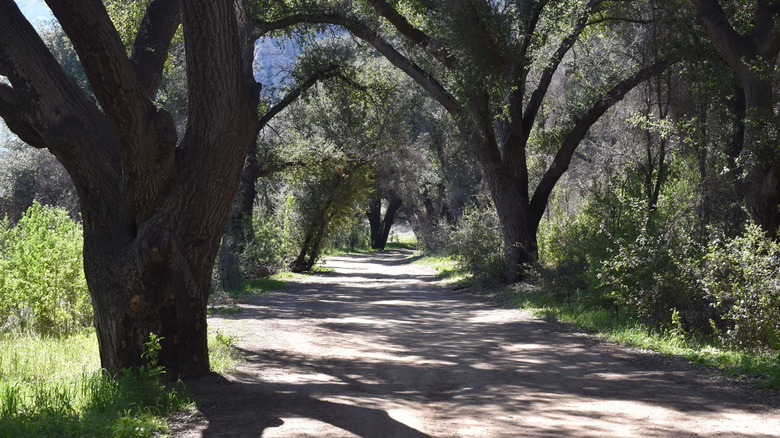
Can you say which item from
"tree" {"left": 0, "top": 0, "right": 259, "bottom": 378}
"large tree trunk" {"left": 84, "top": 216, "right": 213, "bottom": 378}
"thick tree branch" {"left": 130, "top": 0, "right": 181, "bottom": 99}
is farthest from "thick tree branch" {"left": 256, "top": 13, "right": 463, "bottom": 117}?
"large tree trunk" {"left": 84, "top": 216, "right": 213, "bottom": 378}

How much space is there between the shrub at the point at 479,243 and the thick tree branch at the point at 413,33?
19.8 ft

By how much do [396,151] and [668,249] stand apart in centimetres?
2021

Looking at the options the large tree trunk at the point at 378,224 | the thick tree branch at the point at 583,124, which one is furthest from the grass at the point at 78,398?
the large tree trunk at the point at 378,224

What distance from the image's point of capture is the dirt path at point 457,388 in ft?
17.1

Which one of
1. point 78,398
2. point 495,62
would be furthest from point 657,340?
point 495,62

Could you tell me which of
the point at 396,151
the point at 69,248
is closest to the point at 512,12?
the point at 69,248

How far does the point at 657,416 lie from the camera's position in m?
5.39

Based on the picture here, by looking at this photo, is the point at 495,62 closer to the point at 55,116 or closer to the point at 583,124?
the point at 583,124

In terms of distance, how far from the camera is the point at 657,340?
8953mm

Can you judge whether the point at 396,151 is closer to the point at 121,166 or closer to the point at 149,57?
the point at 149,57

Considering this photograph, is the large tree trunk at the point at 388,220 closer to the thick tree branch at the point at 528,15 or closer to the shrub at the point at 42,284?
the thick tree branch at the point at 528,15

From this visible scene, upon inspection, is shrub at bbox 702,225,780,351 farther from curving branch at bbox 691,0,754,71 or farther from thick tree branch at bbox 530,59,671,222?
thick tree branch at bbox 530,59,671,222

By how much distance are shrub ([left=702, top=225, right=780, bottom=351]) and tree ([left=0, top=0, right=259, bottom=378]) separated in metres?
6.15

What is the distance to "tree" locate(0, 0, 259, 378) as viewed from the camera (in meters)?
6.35
